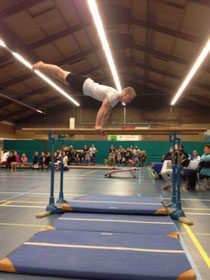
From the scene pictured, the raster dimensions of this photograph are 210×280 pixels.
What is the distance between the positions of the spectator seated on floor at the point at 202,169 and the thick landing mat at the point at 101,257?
4.34 metres

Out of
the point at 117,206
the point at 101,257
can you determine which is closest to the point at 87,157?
the point at 117,206

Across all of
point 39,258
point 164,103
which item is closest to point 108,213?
point 39,258

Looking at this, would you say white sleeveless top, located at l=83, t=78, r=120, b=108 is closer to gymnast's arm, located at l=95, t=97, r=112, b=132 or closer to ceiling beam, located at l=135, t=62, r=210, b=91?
gymnast's arm, located at l=95, t=97, r=112, b=132

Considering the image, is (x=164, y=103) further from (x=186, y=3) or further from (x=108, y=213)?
(x=108, y=213)

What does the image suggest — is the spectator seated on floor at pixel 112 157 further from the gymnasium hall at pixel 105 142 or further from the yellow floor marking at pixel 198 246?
the yellow floor marking at pixel 198 246

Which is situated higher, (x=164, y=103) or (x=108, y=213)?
(x=164, y=103)

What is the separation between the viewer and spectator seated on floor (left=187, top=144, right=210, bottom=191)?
6.69 m

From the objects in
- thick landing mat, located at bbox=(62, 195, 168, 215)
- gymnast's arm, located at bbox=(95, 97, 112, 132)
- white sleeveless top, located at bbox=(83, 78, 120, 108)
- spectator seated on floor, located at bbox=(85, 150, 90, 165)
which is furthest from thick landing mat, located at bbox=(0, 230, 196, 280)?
spectator seated on floor, located at bbox=(85, 150, 90, 165)

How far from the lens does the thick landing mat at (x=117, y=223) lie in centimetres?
318

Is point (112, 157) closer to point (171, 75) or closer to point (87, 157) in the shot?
point (87, 157)

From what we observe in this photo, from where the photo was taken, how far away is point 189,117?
2311 centimetres

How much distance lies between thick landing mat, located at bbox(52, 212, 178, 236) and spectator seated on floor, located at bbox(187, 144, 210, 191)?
134 inches

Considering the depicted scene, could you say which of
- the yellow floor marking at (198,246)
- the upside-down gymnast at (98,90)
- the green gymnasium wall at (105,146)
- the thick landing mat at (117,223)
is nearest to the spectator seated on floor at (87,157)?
the green gymnasium wall at (105,146)

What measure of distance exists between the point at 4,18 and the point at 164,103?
1692 cm
